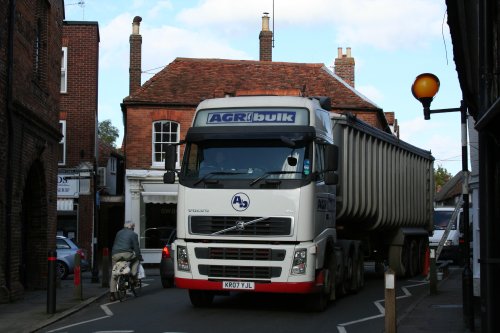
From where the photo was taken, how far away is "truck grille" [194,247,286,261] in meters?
12.7

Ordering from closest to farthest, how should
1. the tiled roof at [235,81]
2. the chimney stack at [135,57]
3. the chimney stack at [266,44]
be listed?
1. the tiled roof at [235,81]
2. the chimney stack at [135,57]
3. the chimney stack at [266,44]

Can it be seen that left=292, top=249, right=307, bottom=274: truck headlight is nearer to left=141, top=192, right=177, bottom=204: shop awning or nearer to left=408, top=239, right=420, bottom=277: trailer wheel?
left=408, top=239, right=420, bottom=277: trailer wheel

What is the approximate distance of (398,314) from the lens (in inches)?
533

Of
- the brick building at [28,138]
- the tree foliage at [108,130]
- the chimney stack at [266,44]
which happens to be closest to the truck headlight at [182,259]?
the brick building at [28,138]

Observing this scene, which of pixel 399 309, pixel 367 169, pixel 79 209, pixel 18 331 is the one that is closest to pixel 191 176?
pixel 18 331

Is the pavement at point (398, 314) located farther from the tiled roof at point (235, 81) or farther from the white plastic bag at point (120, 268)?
the tiled roof at point (235, 81)

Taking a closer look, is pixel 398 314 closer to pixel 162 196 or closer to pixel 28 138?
pixel 28 138

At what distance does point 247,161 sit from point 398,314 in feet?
12.2

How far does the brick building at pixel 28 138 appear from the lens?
1577 centimetres

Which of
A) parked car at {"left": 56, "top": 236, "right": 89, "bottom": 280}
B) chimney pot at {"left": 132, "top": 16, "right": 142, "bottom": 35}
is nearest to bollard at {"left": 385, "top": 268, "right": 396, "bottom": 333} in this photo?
parked car at {"left": 56, "top": 236, "right": 89, "bottom": 280}

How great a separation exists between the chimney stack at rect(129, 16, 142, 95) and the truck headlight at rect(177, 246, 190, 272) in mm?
24512

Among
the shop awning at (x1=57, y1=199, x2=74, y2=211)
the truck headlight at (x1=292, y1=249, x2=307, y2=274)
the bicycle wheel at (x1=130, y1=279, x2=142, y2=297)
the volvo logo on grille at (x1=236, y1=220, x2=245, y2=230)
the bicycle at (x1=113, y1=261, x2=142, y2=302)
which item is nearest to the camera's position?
the truck headlight at (x1=292, y1=249, x2=307, y2=274)

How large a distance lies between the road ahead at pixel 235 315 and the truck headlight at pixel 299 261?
0.80m

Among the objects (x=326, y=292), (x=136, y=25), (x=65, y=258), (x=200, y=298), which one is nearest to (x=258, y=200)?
(x=326, y=292)
